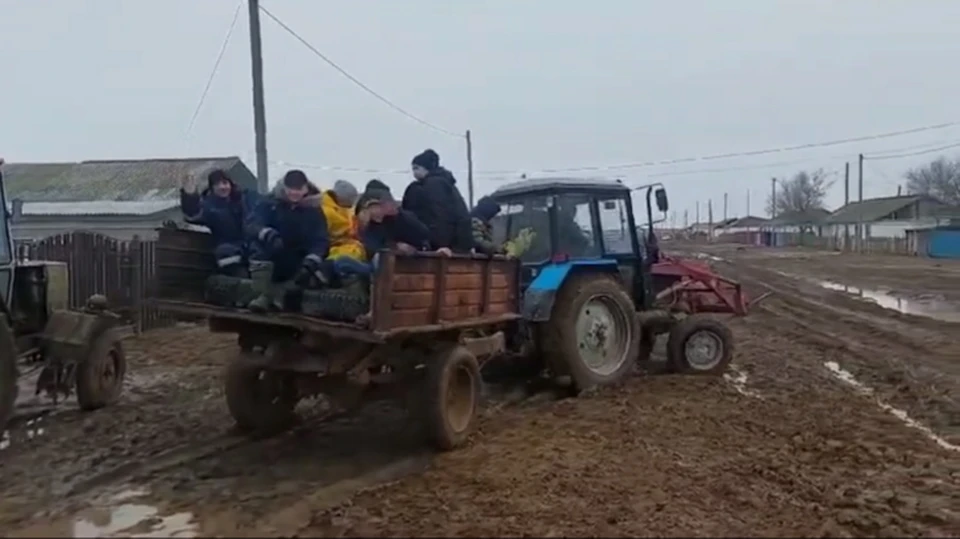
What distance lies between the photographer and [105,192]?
1316 inches

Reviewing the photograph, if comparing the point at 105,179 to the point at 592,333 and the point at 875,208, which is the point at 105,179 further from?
the point at 875,208

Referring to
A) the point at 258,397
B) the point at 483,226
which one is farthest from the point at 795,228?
the point at 258,397

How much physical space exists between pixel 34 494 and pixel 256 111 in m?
10.2

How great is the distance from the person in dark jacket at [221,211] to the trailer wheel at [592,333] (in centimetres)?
329

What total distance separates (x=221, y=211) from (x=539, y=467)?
330cm

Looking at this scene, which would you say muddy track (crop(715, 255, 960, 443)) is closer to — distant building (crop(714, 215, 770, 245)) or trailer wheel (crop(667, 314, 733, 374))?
trailer wheel (crop(667, 314, 733, 374))

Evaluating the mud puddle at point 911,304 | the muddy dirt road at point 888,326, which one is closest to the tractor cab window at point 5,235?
the muddy dirt road at point 888,326

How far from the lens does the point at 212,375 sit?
12141 millimetres

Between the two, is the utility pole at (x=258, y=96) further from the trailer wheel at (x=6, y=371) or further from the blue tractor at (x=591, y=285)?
the trailer wheel at (x=6, y=371)

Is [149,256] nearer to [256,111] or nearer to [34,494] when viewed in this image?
[256,111]

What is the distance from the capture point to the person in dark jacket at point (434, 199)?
810 centimetres

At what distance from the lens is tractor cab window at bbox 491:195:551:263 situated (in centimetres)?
1077

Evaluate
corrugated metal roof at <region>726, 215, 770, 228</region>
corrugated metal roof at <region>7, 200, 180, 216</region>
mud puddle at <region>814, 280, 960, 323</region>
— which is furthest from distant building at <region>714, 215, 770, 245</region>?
corrugated metal roof at <region>7, 200, 180, 216</region>

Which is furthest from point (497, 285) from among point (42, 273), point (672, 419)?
point (42, 273)
